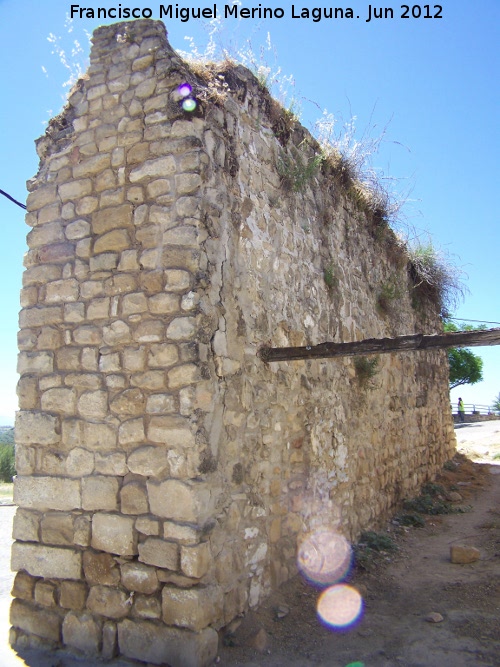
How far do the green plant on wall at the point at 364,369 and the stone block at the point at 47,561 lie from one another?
341 cm

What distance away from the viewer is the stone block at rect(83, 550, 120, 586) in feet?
11.3

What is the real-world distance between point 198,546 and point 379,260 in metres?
5.12

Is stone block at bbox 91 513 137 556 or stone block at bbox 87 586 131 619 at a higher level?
stone block at bbox 91 513 137 556

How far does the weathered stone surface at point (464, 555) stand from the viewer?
16.6 feet

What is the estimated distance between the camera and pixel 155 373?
3461mm

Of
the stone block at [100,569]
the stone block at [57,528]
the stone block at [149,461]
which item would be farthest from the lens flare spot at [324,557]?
the stone block at [57,528]

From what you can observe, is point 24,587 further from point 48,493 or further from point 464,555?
point 464,555

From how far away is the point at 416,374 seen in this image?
8297 mm

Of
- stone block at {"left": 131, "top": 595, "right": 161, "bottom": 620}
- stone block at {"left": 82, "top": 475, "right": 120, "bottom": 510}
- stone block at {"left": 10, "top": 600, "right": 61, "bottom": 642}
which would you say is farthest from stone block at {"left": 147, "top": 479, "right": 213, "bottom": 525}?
stone block at {"left": 10, "top": 600, "right": 61, "bottom": 642}

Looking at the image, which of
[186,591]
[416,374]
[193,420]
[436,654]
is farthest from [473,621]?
[416,374]

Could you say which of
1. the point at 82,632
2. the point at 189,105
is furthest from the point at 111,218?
the point at 82,632

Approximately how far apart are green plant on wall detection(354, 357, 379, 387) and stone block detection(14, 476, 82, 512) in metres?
3.27

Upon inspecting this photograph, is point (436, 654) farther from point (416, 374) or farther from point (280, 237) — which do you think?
A: point (416, 374)

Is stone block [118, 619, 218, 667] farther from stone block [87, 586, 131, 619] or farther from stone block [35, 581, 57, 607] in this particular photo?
stone block [35, 581, 57, 607]
